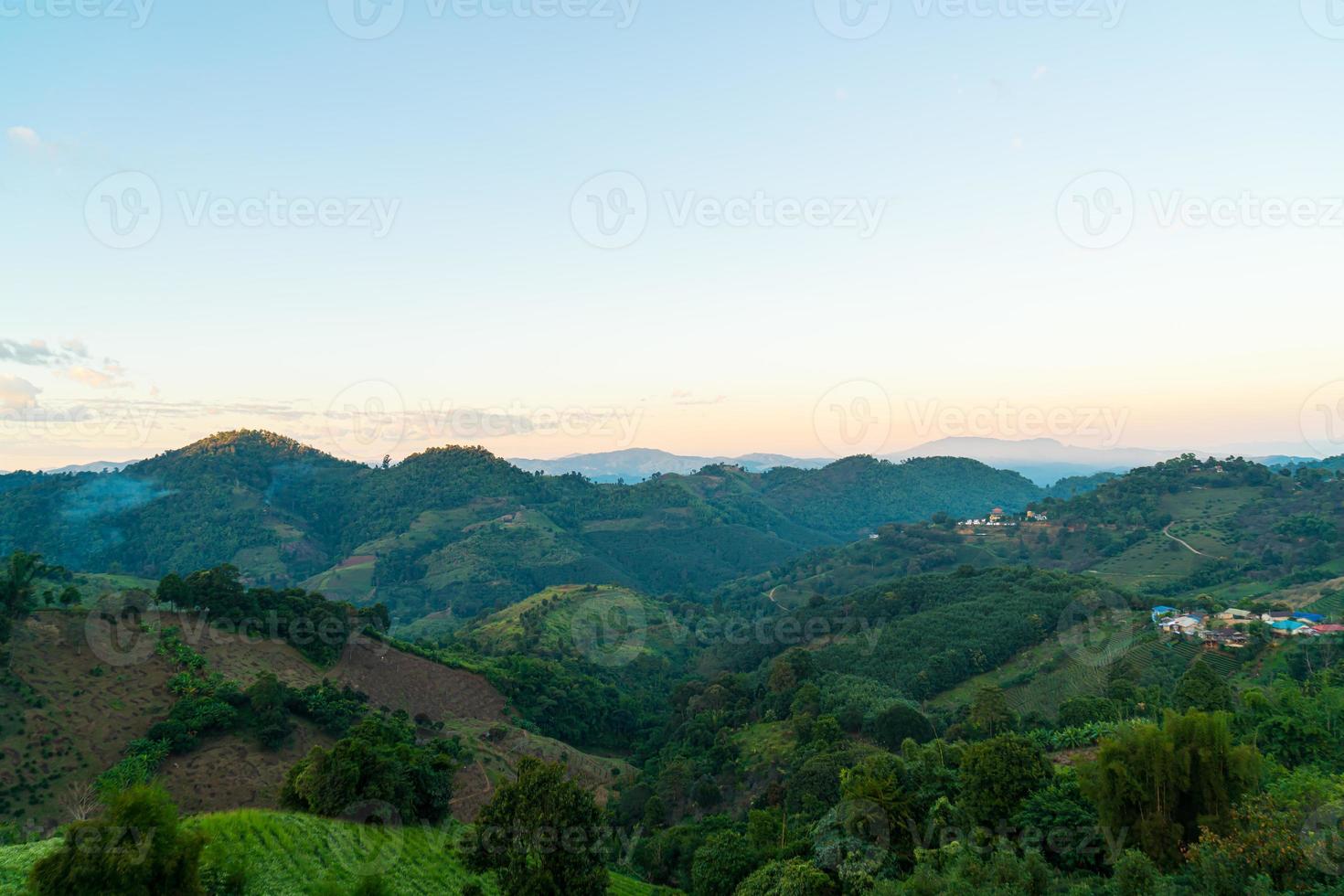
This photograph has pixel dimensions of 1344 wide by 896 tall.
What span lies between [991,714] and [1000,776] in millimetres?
17543

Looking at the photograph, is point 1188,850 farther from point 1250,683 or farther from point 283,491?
point 283,491

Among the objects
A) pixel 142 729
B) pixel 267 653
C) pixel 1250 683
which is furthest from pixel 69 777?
pixel 1250 683

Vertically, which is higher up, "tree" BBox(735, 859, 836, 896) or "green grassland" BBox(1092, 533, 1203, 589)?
"tree" BBox(735, 859, 836, 896)

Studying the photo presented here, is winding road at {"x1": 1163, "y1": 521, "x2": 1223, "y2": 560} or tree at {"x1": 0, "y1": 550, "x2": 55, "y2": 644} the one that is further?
winding road at {"x1": 1163, "y1": 521, "x2": 1223, "y2": 560}

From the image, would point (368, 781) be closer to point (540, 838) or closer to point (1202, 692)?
point (540, 838)

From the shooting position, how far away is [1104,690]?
4278cm

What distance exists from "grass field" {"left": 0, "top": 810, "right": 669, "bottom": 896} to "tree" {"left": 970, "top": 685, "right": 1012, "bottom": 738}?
20977 millimetres

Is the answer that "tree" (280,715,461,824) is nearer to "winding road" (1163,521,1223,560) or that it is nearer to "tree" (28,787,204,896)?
"tree" (28,787,204,896)

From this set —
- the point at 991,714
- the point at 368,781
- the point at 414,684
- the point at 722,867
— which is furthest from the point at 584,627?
the point at 722,867

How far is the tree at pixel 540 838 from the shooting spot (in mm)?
20109

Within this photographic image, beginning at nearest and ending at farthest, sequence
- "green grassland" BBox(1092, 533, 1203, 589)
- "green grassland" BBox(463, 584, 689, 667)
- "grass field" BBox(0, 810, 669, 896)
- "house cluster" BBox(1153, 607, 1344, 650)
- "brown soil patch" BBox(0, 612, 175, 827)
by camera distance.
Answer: "grass field" BBox(0, 810, 669, 896)
"brown soil patch" BBox(0, 612, 175, 827)
"house cluster" BBox(1153, 607, 1344, 650)
"green grassland" BBox(463, 584, 689, 667)
"green grassland" BBox(1092, 533, 1203, 589)

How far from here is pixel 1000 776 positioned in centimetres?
2114

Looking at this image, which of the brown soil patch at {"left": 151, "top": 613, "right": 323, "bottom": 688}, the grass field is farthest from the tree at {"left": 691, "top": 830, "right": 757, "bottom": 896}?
the brown soil patch at {"left": 151, "top": 613, "right": 323, "bottom": 688}

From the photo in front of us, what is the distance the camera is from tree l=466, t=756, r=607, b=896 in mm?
20109
